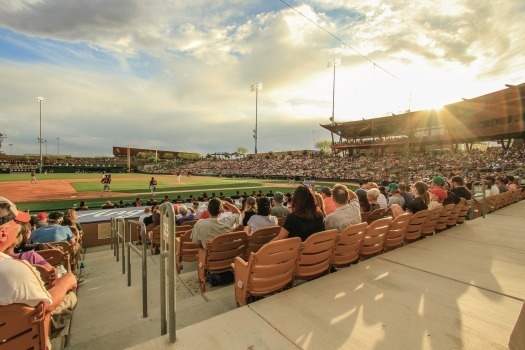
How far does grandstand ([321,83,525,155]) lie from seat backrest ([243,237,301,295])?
32729 mm

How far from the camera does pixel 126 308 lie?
3820 mm

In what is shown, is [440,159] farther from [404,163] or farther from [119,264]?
[119,264]

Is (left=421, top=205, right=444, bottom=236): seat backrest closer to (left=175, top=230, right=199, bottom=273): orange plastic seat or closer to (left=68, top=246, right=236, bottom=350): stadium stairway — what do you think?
(left=68, top=246, right=236, bottom=350): stadium stairway

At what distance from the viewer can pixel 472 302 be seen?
2.99 meters

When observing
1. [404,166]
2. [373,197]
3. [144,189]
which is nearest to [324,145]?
[404,166]

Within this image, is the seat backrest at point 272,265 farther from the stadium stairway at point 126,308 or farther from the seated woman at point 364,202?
the seated woman at point 364,202

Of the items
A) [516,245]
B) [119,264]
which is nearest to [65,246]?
[119,264]

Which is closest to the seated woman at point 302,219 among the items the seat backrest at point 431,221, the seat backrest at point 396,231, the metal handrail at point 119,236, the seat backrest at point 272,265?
the seat backrest at point 272,265

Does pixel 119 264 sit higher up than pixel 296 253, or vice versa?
pixel 296 253

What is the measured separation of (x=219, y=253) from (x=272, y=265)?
54.4 inches

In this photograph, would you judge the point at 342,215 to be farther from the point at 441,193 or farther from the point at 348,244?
the point at 441,193

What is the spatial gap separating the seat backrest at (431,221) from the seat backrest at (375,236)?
5.99 feet

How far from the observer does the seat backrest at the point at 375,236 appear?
4156 millimetres

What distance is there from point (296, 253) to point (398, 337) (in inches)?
49.7
